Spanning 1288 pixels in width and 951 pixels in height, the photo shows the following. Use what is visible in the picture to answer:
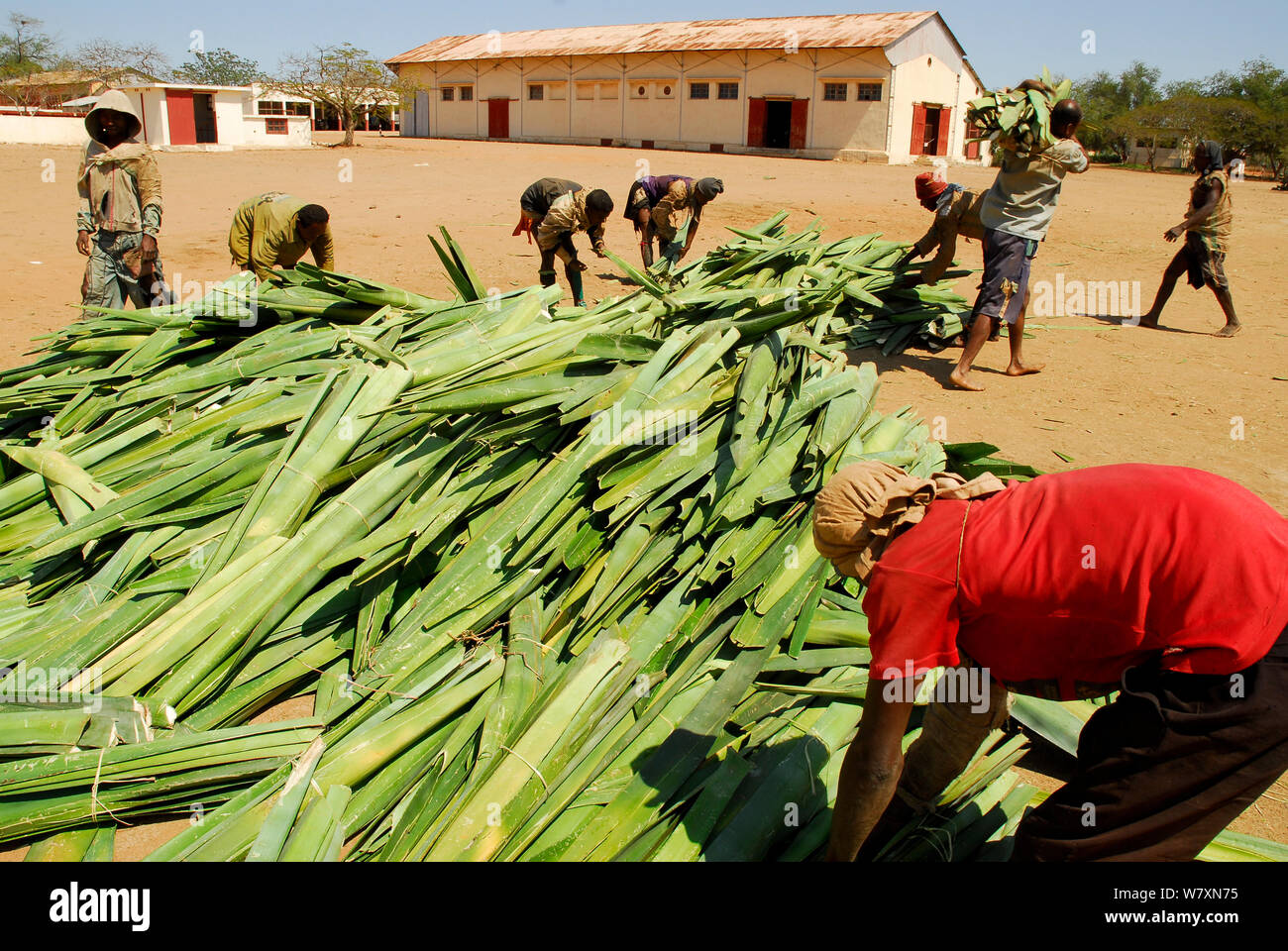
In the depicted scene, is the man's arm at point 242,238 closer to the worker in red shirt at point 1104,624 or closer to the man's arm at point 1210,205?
the worker in red shirt at point 1104,624

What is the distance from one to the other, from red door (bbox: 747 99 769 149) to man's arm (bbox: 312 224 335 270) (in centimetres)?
2508

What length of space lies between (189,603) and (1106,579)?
2627 mm

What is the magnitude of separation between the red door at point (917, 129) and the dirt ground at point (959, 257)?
4.35m

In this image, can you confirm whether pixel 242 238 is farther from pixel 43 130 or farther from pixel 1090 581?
pixel 43 130

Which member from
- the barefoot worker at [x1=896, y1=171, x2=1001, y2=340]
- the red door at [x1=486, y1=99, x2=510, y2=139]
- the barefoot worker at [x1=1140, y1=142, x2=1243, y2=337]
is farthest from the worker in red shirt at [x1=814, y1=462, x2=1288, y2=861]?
the red door at [x1=486, y1=99, x2=510, y2=139]

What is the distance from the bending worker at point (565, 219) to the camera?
7.44m

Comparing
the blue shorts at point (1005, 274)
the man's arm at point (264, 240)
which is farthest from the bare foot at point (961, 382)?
the man's arm at point (264, 240)

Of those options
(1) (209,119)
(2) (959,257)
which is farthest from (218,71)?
(2) (959,257)

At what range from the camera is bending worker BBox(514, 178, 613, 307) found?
24.4 feet

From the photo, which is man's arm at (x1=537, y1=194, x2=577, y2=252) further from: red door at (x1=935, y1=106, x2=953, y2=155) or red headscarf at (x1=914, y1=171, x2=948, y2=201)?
red door at (x1=935, y1=106, x2=953, y2=155)

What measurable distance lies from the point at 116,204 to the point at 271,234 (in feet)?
3.08

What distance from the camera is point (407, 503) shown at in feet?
10.1
